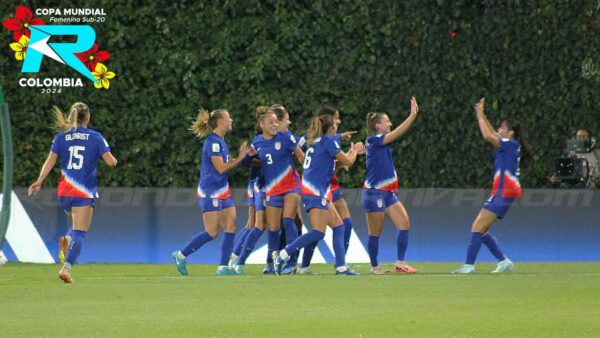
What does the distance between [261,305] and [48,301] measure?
83.9 inches

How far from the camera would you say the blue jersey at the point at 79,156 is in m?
15.8

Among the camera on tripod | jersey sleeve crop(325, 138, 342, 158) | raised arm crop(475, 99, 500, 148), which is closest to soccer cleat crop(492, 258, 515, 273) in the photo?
raised arm crop(475, 99, 500, 148)

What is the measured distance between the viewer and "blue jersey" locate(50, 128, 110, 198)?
15.8 metres

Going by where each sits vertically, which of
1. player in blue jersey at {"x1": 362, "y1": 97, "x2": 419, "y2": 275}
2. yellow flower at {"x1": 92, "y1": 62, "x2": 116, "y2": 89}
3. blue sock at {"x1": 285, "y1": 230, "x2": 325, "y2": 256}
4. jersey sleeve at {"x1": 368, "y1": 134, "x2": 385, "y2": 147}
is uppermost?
yellow flower at {"x1": 92, "y1": 62, "x2": 116, "y2": 89}

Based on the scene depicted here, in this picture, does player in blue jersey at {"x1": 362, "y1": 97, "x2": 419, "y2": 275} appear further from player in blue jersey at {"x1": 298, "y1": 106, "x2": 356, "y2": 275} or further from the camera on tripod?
the camera on tripod

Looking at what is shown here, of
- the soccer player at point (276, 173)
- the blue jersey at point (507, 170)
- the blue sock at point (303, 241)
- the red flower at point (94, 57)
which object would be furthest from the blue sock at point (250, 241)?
the red flower at point (94, 57)

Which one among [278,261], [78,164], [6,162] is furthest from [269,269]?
[6,162]

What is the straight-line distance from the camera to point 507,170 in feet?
57.3

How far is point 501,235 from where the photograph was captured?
70.3 ft

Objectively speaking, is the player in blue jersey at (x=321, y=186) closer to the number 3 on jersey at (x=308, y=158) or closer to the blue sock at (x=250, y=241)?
the number 3 on jersey at (x=308, y=158)

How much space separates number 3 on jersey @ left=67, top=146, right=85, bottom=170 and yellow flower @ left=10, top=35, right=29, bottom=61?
7774 millimetres

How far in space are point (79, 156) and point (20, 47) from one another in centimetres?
789

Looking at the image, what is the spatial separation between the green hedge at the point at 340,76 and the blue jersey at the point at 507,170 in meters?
5.27

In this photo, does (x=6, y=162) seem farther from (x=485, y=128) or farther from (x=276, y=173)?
(x=485, y=128)
